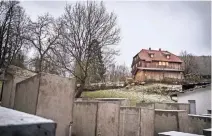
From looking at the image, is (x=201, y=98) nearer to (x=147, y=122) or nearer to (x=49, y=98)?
(x=147, y=122)

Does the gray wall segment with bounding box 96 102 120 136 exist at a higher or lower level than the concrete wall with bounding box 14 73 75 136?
lower

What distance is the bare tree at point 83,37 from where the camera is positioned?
15.8 m

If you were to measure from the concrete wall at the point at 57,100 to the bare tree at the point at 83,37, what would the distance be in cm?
975

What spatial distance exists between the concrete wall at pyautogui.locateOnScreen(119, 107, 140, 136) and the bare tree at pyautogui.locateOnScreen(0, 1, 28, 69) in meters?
13.6

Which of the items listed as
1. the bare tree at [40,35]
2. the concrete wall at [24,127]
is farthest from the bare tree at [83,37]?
the concrete wall at [24,127]

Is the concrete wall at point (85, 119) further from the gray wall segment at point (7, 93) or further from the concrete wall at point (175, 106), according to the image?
the concrete wall at point (175, 106)

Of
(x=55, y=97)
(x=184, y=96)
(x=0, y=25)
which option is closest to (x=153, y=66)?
(x=184, y=96)

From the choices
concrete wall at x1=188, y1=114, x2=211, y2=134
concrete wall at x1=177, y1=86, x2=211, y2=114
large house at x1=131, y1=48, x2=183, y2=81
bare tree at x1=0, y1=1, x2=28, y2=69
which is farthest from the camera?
large house at x1=131, y1=48, x2=183, y2=81

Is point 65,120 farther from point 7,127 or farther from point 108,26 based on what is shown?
point 108,26

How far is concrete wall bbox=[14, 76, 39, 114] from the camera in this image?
4.96 metres

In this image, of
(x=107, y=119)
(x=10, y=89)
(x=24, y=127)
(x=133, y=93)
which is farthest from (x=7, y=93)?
(x=133, y=93)

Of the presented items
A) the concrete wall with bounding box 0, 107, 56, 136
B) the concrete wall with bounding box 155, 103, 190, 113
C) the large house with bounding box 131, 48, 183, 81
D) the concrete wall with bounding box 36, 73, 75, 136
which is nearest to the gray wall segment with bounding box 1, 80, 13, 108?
the concrete wall with bounding box 36, 73, 75, 136

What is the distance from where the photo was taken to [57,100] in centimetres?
541

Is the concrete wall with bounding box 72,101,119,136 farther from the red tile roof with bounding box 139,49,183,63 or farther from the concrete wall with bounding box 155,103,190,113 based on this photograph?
the red tile roof with bounding box 139,49,183,63
